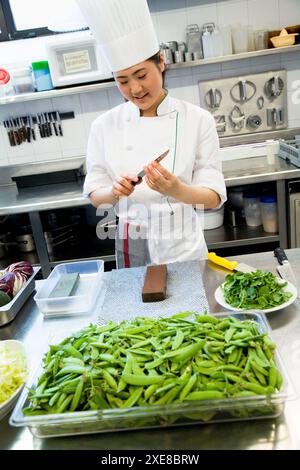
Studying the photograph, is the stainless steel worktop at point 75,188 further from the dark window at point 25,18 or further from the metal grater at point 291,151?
the dark window at point 25,18

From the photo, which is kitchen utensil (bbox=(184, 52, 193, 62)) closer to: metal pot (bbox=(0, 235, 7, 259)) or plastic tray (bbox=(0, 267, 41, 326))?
metal pot (bbox=(0, 235, 7, 259))

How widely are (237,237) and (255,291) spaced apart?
1.77 metres

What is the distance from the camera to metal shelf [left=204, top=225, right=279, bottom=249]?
115 inches

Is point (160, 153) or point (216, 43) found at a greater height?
point (216, 43)

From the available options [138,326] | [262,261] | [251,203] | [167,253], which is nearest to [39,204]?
[167,253]

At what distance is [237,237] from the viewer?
2973 millimetres

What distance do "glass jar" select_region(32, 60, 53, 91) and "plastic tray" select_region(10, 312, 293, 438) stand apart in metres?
2.79

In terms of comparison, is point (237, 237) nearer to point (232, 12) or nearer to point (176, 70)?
point (176, 70)

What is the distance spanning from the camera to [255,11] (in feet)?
10.3

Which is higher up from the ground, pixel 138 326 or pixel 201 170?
pixel 201 170

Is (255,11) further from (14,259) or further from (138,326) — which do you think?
(138,326)

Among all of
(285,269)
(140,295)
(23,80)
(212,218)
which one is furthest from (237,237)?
(23,80)

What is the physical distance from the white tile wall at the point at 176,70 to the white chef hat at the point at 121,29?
1.72m

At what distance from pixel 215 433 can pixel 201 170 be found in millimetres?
1185
